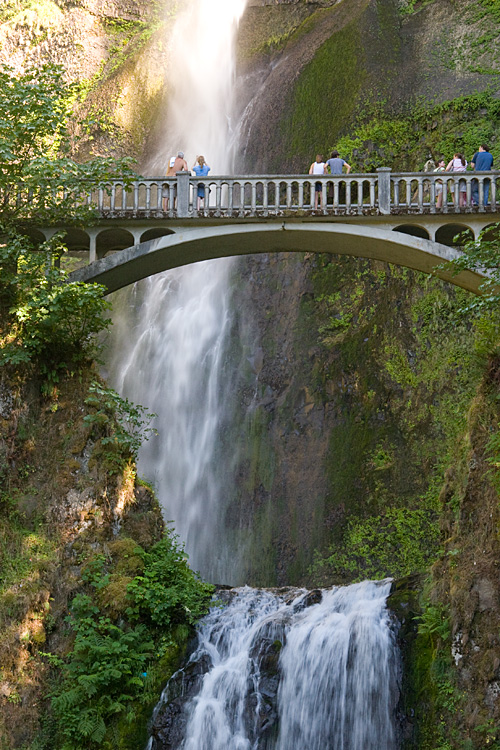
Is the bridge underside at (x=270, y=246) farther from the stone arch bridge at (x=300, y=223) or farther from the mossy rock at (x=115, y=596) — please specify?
the mossy rock at (x=115, y=596)

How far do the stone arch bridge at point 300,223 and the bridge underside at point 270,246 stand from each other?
20 millimetres

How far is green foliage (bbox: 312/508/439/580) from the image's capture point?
1691 cm

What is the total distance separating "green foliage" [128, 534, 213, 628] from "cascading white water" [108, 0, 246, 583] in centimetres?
609

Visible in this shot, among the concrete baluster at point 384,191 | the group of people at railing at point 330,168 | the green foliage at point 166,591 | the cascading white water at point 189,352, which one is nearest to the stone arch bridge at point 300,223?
the concrete baluster at point 384,191

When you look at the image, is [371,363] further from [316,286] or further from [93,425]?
[93,425]

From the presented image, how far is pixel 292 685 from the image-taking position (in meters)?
11.6

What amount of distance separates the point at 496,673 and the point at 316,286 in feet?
45.1

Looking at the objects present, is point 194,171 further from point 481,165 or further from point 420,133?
point 420,133

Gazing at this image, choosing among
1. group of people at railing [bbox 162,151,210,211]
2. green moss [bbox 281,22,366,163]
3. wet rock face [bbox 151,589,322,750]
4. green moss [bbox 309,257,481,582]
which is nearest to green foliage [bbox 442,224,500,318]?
green moss [bbox 309,257,481,582]

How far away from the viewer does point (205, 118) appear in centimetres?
2842

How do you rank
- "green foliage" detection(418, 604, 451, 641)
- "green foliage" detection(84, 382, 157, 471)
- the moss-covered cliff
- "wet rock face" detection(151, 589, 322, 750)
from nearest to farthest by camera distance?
"green foliage" detection(418, 604, 451, 641)
"wet rock face" detection(151, 589, 322, 750)
the moss-covered cliff
"green foliage" detection(84, 382, 157, 471)

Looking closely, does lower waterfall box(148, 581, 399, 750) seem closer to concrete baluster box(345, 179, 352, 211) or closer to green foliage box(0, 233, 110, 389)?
green foliage box(0, 233, 110, 389)

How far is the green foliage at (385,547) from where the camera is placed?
666 inches

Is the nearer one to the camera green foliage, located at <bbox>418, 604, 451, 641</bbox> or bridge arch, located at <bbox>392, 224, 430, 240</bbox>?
green foliage, located at <bbox>418, 604, 451, 641</bbox>
